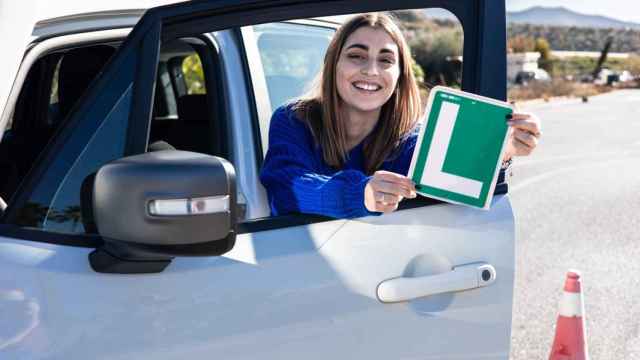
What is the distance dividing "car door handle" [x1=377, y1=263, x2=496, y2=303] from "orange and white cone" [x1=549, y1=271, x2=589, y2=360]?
1341 millimetres

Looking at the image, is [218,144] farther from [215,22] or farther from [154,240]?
[154,240]

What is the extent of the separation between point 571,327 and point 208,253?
6.89ft

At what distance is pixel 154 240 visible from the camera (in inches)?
68.7

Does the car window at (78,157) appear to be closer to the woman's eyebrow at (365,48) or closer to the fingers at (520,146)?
the woman's eyebrow at (365,48)

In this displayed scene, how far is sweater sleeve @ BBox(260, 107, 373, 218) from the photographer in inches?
86.5

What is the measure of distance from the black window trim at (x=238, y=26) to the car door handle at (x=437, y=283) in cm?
19

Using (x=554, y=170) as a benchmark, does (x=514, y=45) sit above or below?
below

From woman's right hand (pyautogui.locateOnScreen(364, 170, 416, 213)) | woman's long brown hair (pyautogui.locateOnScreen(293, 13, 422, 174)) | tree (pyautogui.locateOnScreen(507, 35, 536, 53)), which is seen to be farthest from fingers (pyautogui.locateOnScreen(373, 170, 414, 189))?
tree (pyautogui.locateOnScreen(507, 35, 536, 53))

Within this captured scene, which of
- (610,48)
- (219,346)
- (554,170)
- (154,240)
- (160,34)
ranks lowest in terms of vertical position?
(610,48)

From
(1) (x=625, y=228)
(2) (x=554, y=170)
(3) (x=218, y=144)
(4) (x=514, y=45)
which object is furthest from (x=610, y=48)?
(3) (x=218, y=144)

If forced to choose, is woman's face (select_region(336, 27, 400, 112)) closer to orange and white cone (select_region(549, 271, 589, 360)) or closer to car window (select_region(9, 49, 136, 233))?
car window (select_region(9, 49, 136, 233))

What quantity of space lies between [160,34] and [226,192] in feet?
1.52

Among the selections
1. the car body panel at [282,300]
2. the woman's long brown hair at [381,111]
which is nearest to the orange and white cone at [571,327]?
the woman's long brown hair at [381,111]

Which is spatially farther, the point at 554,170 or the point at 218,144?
the point at 554,170
